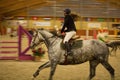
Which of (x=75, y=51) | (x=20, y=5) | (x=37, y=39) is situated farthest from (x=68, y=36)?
(x=20, y=5)

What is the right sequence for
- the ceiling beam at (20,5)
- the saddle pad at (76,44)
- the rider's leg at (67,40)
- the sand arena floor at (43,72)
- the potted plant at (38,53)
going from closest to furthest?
the rider's leg at (67,40) < the saddle pad at (76,44) < the sand arena floor at (43,72) < the potted plant at (38,53) < the ceiling beam at (20,5)

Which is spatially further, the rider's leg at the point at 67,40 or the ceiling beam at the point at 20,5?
the ceiling beam at the point at 20,5

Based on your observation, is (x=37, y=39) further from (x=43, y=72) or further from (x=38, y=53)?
(x=38, y=53)

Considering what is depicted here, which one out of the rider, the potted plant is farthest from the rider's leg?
the potted plant

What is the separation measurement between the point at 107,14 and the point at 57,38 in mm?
23216

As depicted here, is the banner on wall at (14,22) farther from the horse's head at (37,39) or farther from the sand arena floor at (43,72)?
the horse's head at (37,39)

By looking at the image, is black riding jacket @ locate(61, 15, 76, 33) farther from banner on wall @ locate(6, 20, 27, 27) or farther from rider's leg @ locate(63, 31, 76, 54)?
banner on wall @ locate(6, 20, 27, 27)

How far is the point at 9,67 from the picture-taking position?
9711 millimetres

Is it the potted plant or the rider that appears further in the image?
the potted plant

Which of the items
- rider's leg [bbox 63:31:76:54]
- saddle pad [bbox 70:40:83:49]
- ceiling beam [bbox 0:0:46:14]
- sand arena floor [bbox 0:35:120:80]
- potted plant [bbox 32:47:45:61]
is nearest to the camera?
rider's leg [bbox 63:31:76:54]

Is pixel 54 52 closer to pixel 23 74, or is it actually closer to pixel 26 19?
pixel 23 74

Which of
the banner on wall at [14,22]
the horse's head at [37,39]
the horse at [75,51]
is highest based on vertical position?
the horse's head at [37,39]

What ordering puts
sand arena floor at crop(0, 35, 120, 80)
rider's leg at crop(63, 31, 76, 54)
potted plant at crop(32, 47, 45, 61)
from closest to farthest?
rider's leg at crop(63, 31, 76, 54), sand arena floor at crop(0, 35, 120, 80), potted plant at crop(32, 47, 45, 61)

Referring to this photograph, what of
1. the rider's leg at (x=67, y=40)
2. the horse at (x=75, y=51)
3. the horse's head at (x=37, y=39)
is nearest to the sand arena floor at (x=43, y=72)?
the horse at (x=75, y=51)
